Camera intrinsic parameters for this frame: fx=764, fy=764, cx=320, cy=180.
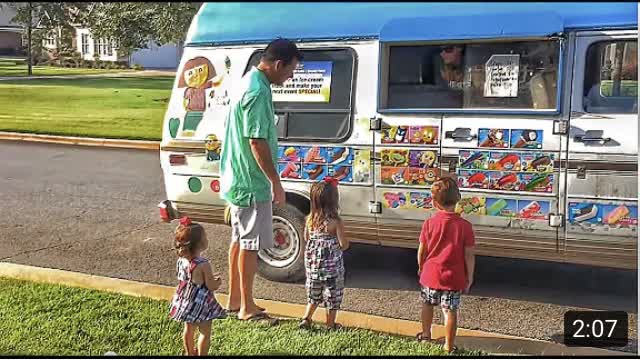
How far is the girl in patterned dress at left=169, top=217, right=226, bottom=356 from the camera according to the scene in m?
3.74

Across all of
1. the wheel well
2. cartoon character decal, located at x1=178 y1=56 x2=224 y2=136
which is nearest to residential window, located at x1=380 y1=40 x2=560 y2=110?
the wheel well

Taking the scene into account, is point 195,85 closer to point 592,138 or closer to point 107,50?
point 107,50

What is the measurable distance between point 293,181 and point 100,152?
9.84 ft

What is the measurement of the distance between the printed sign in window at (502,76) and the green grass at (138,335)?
1.71 meters

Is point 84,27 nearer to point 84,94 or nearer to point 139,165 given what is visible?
point 84,94

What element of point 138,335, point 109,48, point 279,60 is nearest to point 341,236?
point 279,60

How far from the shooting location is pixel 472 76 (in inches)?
197

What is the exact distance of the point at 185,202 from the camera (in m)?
5.78

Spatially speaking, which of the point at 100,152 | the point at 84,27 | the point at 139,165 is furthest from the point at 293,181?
the point at 139,165

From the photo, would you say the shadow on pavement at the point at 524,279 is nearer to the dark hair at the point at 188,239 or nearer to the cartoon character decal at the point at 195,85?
the cartoon character decal at the point at 195,85

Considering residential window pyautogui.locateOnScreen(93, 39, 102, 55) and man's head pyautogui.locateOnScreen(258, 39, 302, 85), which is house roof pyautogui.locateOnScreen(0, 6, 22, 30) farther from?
man's head pyautogui.locateOnScreen(258, 39, 302, 85)

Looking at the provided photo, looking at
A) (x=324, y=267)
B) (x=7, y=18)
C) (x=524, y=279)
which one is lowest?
(x=524, y=279)

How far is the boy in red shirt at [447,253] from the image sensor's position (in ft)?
13.1

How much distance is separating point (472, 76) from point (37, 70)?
2797mm
